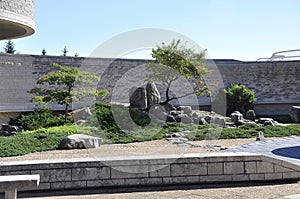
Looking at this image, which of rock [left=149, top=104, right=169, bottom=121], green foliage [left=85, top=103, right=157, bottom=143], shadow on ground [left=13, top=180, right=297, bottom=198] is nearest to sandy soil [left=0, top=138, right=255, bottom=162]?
green foliage [left=85, top=103, right=157, bottom=143]

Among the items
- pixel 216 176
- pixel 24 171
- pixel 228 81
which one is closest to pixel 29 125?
pixel 24 171

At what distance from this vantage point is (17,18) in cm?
648

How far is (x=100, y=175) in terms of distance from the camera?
14.5 feet

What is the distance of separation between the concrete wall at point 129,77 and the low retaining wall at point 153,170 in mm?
10388

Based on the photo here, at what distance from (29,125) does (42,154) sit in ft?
19.5

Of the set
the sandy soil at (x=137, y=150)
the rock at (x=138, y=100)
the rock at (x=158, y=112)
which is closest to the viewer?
the sandy soil at (x=137, y=150)

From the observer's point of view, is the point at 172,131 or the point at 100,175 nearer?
the point at 100,175

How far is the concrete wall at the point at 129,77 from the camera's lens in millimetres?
16297

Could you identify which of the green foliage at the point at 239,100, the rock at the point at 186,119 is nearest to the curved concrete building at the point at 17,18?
the rock at the point at 186,119

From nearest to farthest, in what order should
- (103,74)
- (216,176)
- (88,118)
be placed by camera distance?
(216,176), (88,118), (103,74)

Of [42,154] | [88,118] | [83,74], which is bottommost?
[42,154]

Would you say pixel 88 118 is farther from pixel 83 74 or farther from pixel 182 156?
pixel 182 156

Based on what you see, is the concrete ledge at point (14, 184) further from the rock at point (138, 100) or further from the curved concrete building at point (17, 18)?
the rock at point (138, 100)

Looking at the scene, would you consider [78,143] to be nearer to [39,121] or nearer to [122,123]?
[122,123]
